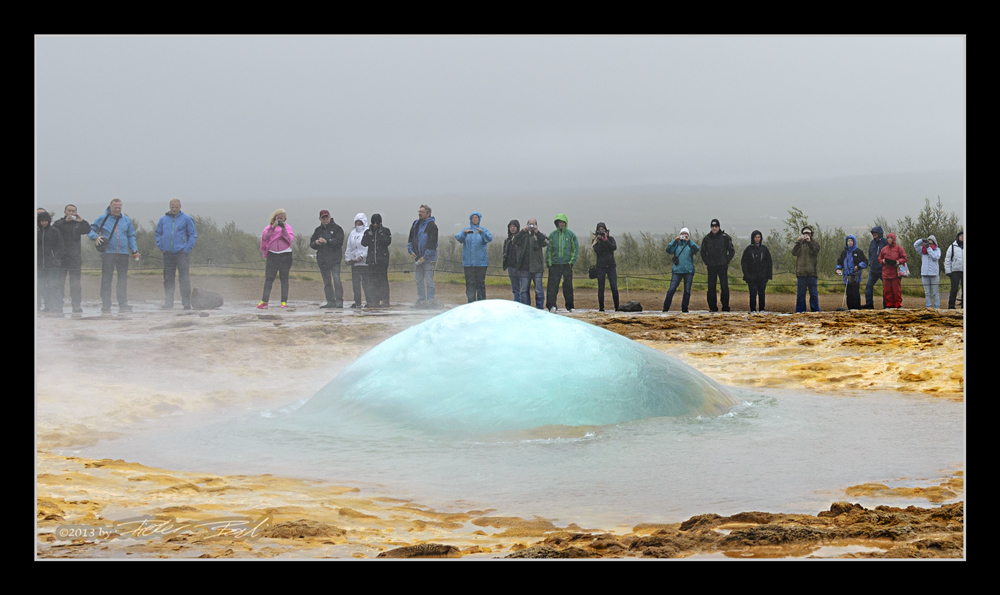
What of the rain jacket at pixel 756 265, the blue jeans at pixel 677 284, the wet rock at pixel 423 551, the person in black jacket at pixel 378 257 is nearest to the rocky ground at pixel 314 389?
the wet rock at pixel 423 551

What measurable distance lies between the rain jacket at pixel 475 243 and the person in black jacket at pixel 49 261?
5001 mm

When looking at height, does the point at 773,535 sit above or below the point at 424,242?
below

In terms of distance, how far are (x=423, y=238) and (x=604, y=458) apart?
7.15 m

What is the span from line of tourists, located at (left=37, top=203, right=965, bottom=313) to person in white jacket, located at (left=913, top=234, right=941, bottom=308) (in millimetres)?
17

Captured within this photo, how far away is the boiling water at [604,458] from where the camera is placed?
14.0 feet

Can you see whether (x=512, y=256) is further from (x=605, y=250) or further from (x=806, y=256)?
(x=806, y=256)

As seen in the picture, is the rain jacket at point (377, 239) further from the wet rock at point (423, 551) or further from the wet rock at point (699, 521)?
the wet rock at point (423, 551)

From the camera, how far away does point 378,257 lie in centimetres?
1210

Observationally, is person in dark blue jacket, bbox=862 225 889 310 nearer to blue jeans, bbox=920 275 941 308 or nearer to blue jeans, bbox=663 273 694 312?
blue jeans, bbox=920 275 941 308

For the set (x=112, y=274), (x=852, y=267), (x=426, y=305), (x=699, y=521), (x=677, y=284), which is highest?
(x=852, y=267)

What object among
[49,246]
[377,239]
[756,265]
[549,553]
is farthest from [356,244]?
[549,553]

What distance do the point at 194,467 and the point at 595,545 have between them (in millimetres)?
2631

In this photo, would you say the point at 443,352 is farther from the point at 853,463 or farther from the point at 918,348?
the point at 918,348
